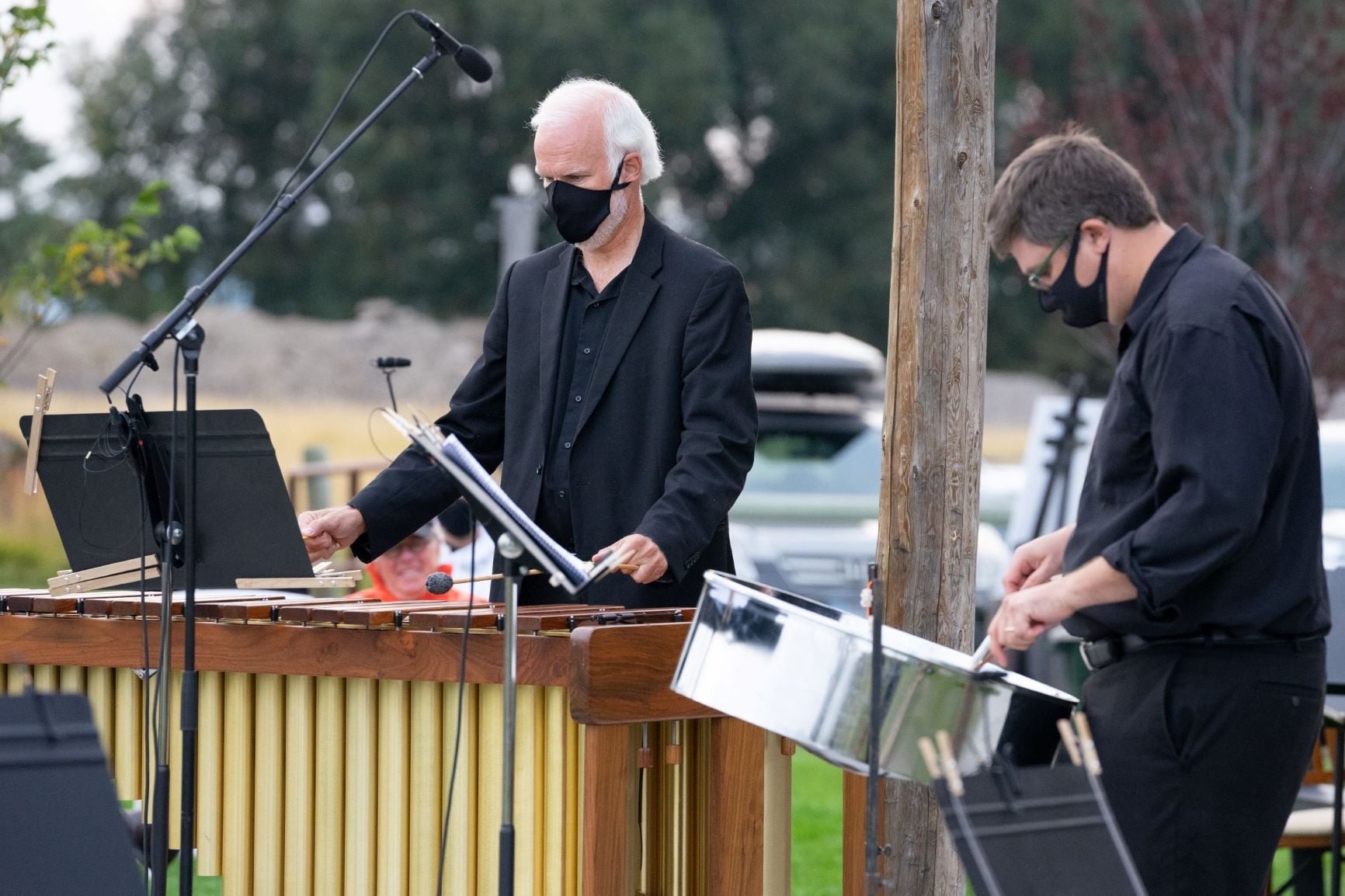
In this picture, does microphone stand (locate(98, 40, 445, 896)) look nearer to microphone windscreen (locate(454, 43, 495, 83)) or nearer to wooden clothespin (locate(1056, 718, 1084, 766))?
microphone windscreen (locate(454, 43, 495, 83))

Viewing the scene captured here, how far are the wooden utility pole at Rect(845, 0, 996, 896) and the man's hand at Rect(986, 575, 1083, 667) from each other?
1.22 metres

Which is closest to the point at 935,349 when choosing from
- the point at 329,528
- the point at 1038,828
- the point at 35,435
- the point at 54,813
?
the point at 329,528

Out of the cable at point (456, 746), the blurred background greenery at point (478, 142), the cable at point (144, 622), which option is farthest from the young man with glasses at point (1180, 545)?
the blurred background greenery at point (478, 142)

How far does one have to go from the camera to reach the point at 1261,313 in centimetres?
286

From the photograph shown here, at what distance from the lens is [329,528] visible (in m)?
4.00

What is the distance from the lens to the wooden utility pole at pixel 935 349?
4195mm

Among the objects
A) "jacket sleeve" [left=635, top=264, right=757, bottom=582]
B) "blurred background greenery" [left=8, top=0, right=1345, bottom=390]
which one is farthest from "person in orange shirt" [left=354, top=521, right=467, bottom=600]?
"blurred background greenery" [left=8, top=0, right=1345, bottom=390]

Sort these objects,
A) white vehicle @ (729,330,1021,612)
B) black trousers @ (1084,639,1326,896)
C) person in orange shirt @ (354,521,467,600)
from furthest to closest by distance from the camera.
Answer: white vehicle @ (729,330,1021,612), person in orange shirt @ (354,521,467,600), black trousers @ (1084,639,1326,896)

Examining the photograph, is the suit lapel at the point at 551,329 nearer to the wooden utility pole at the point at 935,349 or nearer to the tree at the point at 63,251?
the wooden utility pole at the point at 935,349

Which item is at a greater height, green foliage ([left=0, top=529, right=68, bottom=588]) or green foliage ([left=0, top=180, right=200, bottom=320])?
green foliage ([left=0, top=180, right=200, bottom=320])

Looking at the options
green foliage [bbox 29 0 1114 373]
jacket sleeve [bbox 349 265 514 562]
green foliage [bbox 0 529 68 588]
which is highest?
green foliage [bbox 29 0 1114 373]

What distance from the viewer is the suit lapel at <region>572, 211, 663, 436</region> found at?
3.91m

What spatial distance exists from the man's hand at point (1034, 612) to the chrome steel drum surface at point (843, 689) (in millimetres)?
85

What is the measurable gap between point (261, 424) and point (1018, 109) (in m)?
23.8
